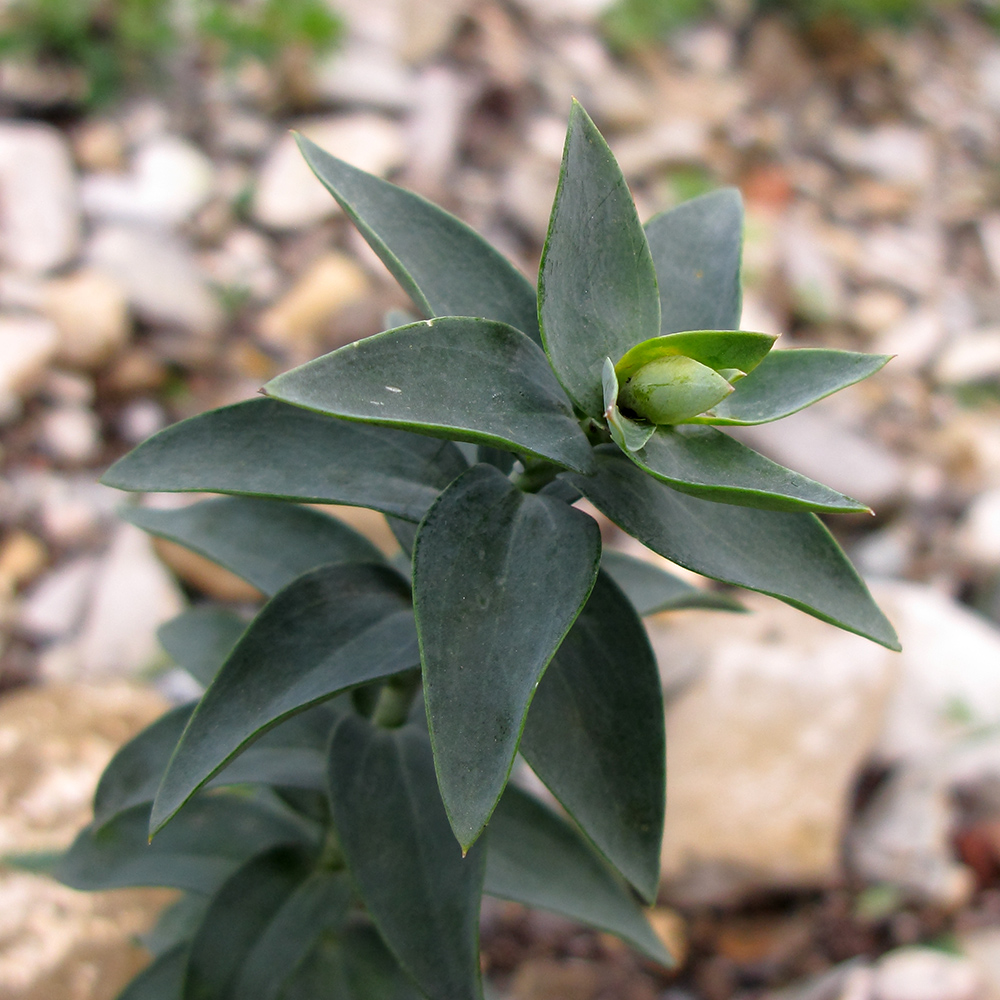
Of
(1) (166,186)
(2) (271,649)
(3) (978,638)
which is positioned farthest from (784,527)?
(1) (166,186)

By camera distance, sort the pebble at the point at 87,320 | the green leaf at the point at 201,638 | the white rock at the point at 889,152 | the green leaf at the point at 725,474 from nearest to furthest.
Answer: the green leaf at the point at 725,474, the green leaf at the point at 201,638, the pebble at the point at 87,320, the white rock at the point at 889,152

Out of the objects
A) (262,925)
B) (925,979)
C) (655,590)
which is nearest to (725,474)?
(655,590)

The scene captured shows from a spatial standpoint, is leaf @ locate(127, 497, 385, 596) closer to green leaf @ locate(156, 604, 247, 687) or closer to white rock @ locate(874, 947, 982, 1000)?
green leaf @ locate(156, 604, 247, 687)

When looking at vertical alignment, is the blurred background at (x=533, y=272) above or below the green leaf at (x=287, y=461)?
below

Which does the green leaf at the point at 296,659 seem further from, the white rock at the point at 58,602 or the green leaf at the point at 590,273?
the white rock at the point at 58,602

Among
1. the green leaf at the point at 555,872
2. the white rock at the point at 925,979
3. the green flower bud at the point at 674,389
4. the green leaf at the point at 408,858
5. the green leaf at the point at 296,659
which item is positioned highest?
the green flower bud at the point at 674,389

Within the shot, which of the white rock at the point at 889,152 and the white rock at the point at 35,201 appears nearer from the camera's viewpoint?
the white rock at the point at 35,201

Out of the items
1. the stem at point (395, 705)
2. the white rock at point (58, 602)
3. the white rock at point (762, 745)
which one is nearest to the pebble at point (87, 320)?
the white rock at point (58, 602)
